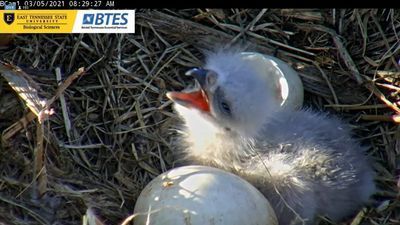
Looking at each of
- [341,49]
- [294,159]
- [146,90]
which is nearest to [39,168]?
[146,90]

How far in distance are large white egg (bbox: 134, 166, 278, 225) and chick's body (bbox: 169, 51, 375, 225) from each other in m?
0.17

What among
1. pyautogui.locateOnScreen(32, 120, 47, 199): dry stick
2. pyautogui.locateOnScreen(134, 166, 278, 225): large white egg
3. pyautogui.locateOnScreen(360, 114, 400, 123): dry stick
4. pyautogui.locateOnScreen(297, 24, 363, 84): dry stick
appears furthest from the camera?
pyautogui.locateOnScreen(297, 24, 363, 84): dry stick

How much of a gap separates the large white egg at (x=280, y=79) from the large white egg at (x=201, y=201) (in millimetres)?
562

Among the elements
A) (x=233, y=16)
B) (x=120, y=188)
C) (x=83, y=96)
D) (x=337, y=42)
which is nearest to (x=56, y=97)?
(x=83, y=96)

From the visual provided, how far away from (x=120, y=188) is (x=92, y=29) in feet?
2.28

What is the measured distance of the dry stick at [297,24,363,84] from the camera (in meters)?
2.99

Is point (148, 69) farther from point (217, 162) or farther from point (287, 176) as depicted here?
point (287, 176)

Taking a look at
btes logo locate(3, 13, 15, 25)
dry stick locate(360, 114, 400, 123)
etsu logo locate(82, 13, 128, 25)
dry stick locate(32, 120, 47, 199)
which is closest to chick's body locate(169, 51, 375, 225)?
dry stick locate(360, 114, 400, 123)

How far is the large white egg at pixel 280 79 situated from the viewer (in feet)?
9.48

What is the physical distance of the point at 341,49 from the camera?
9.95 ft

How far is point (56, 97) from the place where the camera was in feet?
9.24

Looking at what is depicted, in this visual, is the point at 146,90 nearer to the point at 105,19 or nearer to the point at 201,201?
the point at 105,19

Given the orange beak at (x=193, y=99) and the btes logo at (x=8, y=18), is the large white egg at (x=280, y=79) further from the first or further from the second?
the btes logo at (x=8, y=18)

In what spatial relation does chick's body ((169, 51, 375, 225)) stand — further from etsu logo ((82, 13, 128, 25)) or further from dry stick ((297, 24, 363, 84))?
etsu logo ((82, 13, 128, 25))
